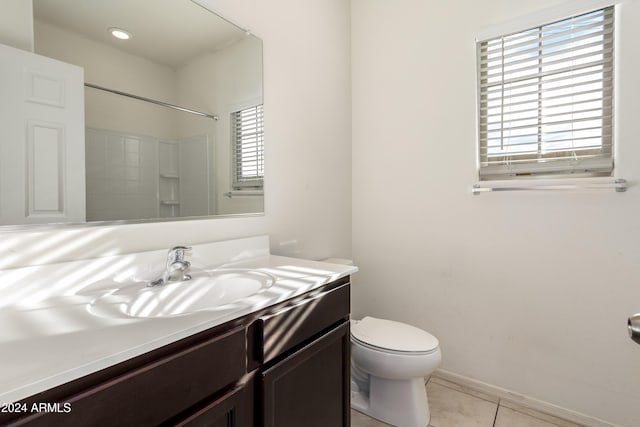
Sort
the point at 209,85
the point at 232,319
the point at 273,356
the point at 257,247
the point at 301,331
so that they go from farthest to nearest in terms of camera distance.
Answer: the point at 257,247 → the point at 209,85 → the point at 301,331 → the point at 273,356 → the point at 232,319

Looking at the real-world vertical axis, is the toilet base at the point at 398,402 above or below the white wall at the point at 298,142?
below

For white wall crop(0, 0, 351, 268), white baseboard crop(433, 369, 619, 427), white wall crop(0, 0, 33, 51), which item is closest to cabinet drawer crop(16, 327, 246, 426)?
white wall crop(0, 0, 351, 268)

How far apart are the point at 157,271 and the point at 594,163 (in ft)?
6.51

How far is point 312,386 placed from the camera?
1.02 metres

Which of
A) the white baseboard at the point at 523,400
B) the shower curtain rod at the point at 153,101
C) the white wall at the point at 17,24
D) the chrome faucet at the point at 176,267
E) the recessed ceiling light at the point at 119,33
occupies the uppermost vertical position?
the recessed ceiling light at the point at 119,33

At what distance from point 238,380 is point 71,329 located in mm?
382

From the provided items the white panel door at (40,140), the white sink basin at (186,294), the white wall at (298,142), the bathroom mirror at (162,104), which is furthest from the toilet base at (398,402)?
the white panel door at (40,140)

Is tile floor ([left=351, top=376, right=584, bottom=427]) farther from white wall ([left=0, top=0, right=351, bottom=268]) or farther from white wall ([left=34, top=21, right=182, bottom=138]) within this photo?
white wall ([left=34, top=21, right=182, bottom=138])

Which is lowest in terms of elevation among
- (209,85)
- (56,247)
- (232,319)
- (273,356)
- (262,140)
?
(273,356)

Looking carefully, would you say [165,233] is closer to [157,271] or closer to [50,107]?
[157,271]

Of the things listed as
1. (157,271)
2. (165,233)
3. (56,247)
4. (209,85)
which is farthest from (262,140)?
(56,247)

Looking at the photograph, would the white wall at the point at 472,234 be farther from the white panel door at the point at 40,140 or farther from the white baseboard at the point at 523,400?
the white panel door at the point at 40,140

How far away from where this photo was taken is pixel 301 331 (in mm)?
970

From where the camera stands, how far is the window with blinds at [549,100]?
148 cm
